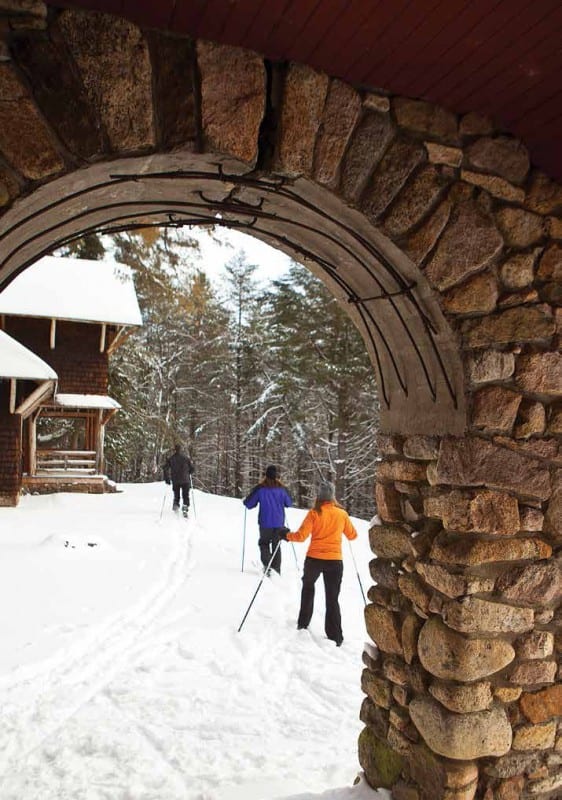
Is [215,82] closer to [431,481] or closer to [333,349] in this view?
[431,481]

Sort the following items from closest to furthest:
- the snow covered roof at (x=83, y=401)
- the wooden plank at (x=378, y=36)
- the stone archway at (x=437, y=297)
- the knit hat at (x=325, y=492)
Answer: the wooden plank at (x=378, y=36) < the stone archway at (x=437, y=297) < the knit hat at (x=325, y=492) < the snow covered roof at (x=83, y=401)

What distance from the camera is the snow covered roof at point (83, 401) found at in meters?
15.0

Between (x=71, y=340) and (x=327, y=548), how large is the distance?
1214cm

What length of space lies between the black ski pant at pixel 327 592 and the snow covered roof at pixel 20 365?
25.5 feet

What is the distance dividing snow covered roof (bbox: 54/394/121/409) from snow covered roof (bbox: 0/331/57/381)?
9.59 ft

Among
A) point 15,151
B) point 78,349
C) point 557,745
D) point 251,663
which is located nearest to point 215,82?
point 15,151

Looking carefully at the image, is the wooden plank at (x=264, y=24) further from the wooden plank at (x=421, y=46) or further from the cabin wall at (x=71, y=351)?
the cabin wall at (x=71, y=351)

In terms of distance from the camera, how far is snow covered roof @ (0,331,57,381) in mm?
11320

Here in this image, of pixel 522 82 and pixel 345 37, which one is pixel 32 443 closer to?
pixel 345 37

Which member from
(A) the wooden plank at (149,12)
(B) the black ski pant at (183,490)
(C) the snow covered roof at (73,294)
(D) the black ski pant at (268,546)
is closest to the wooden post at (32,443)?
(C) the snow covered roof at (73,294)

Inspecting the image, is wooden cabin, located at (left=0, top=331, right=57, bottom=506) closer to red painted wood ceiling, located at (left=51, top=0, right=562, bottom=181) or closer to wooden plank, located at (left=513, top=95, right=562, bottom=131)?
red painted wood ceiling, located at (left=51, top=0, right=562, bottom=181)

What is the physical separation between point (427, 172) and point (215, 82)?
2.91 feet

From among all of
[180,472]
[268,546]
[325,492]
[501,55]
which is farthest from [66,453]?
[501,55]

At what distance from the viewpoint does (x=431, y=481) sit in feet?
8.81
